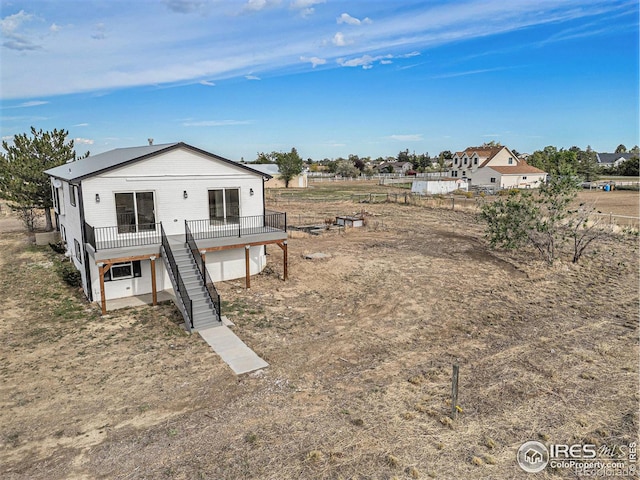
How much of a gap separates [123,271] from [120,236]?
127cm

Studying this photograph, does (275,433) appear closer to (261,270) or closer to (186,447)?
(186,447)

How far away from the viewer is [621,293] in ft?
53.8

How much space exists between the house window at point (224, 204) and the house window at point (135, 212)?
7.53ft

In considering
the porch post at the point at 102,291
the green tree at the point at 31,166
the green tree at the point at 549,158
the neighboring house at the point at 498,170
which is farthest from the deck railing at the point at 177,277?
the green tree at the point at 549,158

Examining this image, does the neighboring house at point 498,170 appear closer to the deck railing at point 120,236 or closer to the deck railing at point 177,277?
the deck railing at point 120,236

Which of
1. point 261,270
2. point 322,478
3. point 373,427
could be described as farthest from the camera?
point 261,270

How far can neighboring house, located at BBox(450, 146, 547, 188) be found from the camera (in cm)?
6259

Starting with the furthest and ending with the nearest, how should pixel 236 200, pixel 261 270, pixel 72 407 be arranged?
1. pixel 261 270
2. pixel 236 200
3. pixel 72 407

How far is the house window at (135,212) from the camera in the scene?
593 inches

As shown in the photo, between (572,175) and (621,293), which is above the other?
(572,175)

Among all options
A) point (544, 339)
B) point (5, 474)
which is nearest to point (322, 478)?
point (5, 474)

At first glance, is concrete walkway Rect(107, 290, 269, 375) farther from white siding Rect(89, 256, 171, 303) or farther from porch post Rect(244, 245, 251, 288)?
porch post Rect(244, 245, 251, 288)

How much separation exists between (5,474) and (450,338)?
1044cm

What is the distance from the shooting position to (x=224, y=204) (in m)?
17.2
